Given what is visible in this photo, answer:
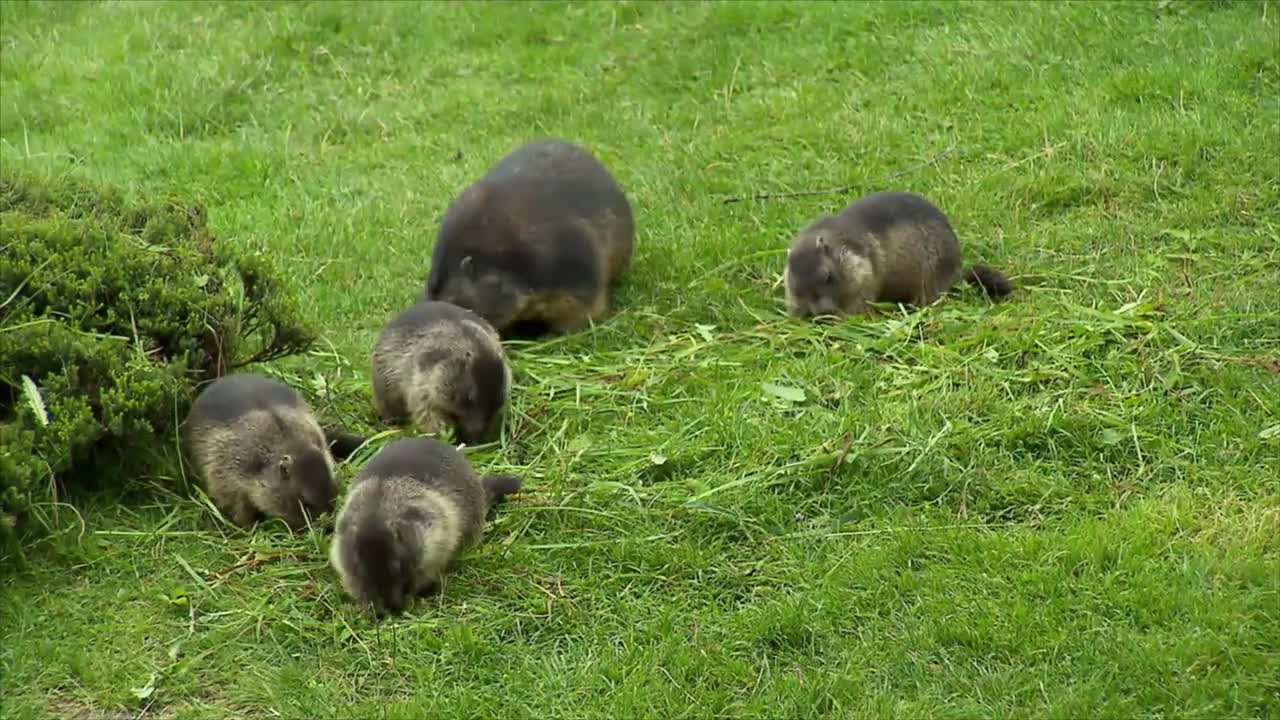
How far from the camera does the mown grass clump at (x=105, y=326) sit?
7445mm

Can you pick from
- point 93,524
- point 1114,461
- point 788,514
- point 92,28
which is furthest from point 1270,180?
point 92,28

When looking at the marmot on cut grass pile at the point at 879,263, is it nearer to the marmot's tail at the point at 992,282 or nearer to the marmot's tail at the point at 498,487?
the marmot's tail at the point at 992,282

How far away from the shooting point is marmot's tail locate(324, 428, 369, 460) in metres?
8.57

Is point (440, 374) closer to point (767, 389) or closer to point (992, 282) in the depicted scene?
point (767, 389)

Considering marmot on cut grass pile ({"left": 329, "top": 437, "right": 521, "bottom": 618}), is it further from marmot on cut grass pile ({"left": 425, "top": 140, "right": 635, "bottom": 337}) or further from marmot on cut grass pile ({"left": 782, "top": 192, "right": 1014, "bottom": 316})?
marmot on cut grass pile ({"left": 782, "top": 192, "right": 1014, "bottom": 316})

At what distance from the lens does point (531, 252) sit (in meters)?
10.4

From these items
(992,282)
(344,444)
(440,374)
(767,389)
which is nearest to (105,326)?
(344,444)

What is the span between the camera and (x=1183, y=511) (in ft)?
24.2

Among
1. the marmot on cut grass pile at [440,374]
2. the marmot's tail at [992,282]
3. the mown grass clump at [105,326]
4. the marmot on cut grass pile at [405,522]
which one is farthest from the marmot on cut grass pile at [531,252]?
the marmot on cut grass pile at [405,522]

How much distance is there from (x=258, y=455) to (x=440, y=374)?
130cm

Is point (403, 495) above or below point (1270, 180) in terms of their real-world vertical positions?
above

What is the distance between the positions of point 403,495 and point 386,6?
32.8ft

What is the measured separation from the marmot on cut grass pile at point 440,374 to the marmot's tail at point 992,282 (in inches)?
126

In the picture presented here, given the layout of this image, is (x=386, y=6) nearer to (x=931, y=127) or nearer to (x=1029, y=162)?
(x=931, y=127)
